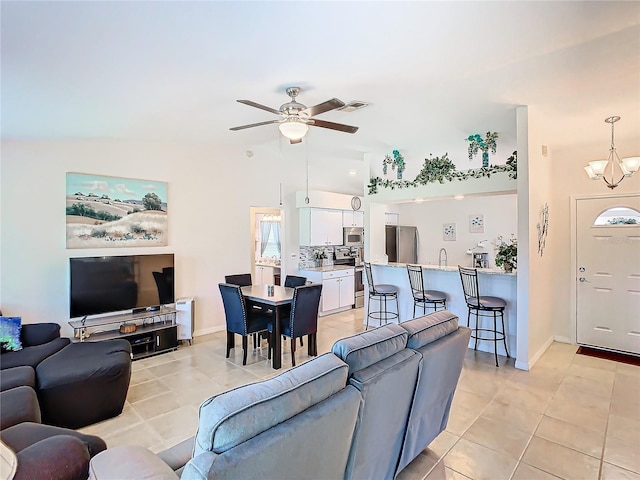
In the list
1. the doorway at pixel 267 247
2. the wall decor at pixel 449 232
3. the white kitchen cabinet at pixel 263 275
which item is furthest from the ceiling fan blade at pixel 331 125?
the wall decor at pixel 449 232

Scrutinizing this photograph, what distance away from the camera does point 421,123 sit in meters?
4.21

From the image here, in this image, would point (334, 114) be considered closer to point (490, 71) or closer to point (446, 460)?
point (490, 71)

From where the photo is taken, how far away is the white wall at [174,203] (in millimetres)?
3693

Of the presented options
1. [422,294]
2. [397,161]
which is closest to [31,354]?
[422,294]

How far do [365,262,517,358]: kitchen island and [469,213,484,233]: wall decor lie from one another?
266 cm

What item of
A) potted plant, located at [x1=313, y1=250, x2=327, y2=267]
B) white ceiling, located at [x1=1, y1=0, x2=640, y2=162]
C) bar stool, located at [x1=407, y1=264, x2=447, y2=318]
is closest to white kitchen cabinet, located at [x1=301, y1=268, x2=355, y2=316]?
potted plant, located at [x1=313, y1=250, x2=327, y2=267]

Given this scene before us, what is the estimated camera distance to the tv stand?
13.0 ft

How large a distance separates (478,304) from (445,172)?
1829mm

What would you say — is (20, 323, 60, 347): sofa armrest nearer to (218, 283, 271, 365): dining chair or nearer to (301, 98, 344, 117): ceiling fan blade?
(218, 283, 271, 365): dining chair

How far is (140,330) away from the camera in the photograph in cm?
426

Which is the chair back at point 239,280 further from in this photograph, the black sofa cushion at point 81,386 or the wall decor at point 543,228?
the wall decor at point 543,228

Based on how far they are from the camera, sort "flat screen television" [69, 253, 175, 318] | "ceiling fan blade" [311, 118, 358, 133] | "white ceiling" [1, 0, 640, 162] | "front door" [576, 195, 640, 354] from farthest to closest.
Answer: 1. "front door" [576, 195, 640, 354]
2. "flat screen television" [69, 253, 175, 318]
3. "ceiling fan blade" [311, 118, 358, 133]
4. "white ceiling" [1, 0, 640, 162]

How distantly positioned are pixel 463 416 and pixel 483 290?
208cm

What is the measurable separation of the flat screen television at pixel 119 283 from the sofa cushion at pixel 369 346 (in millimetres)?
3543
